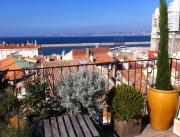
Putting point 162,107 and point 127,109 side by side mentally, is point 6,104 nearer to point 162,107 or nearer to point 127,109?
point 127,109

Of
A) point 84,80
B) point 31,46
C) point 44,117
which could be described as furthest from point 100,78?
point 31,46

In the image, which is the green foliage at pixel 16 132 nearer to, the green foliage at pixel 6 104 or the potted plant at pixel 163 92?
the green foliage at pixel 6 104

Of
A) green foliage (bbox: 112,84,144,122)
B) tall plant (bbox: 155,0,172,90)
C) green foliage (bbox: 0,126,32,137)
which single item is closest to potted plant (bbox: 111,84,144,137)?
green foliage (bbox: 112,84,144,122)

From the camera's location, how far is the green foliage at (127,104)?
4.68 meters

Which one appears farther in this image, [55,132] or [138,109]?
[138,109]

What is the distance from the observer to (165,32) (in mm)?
4793

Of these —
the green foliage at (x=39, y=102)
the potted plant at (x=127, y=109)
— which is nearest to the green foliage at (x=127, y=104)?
the potted plant at (x=127, y=109)

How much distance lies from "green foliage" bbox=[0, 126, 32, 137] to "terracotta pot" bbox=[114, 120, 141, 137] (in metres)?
1.60

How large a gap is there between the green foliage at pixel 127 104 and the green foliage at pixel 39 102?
3.19 ft

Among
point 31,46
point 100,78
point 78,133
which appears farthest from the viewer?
point 31,46

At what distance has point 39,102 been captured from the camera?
4.69m

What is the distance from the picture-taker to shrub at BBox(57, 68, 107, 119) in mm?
4457

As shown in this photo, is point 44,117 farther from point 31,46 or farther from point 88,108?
point 31,46

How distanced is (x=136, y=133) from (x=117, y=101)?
2.24 feet
